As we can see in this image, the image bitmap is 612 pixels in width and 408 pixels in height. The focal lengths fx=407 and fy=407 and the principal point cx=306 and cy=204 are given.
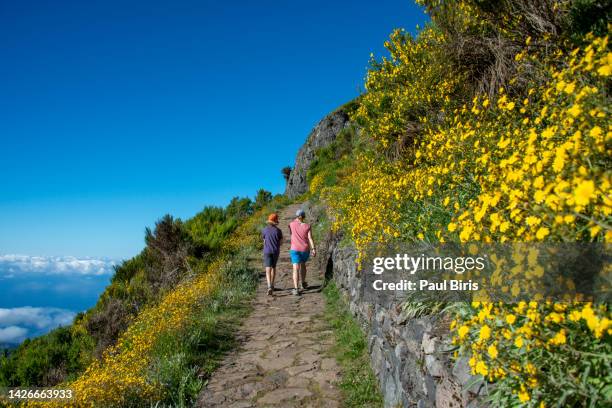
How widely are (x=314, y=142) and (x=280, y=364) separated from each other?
25780mm

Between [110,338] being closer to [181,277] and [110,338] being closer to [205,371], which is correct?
[181,277]

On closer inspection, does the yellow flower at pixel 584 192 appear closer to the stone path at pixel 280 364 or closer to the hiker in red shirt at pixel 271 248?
the stone path at pixel 280 364

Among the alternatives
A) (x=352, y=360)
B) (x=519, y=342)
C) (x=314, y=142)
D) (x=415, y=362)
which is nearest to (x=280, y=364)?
(x=352, y=360)

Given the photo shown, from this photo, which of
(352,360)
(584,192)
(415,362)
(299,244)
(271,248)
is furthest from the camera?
(271,248)

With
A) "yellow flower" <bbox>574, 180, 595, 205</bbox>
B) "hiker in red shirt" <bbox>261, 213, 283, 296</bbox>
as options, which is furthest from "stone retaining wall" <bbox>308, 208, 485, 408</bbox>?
"hiker in red shirt" <bbox>261, 213, 283, 296</bbox>

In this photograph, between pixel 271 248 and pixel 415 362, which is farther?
pixel 271 248

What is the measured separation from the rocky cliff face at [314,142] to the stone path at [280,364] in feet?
67.4

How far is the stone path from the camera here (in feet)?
16.0

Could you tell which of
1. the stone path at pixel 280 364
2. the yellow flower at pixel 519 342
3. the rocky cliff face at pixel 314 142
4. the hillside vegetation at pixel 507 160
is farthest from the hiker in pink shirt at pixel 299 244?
the rocky cliff face at pixel 314 142

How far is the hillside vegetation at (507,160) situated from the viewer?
2002 millimetres

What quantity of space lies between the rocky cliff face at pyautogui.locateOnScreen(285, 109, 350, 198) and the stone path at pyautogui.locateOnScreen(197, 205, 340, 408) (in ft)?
67.4

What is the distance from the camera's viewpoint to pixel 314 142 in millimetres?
30641

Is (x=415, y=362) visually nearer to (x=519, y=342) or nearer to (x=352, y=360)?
(x=519, y=342)

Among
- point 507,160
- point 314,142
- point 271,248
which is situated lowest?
point 271,248
